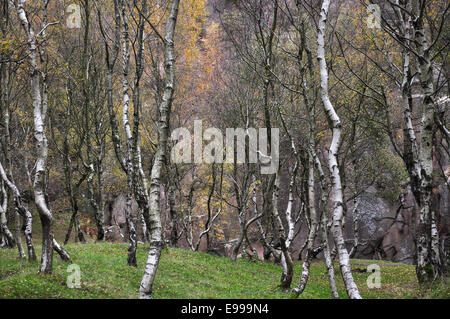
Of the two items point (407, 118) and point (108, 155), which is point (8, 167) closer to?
point (407, 118)

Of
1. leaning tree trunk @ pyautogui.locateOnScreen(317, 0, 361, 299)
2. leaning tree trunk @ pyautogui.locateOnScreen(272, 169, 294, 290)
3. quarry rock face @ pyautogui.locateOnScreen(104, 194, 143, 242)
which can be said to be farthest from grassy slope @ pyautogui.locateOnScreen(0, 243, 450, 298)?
quarry rock face @ pyautogui.locateOnScreen(104, 194, 143, 242)

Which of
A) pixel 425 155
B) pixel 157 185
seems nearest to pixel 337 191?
pixel 425 155

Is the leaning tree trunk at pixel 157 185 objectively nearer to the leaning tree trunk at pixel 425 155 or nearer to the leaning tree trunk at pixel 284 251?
the leaning tree trunk at pixel 284 251

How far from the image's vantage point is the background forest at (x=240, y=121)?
468 inches

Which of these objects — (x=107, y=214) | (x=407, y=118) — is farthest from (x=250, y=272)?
(x=107, y=214)

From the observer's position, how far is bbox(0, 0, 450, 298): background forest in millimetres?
11883

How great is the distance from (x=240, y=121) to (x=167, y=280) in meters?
14.5

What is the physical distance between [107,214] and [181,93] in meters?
19.6

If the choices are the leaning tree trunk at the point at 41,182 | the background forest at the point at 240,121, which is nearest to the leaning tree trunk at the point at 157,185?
the background forest at the point at 240,121

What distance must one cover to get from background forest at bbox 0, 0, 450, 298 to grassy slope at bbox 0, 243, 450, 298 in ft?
0.87

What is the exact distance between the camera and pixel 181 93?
2791cm

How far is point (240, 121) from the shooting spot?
2677cm

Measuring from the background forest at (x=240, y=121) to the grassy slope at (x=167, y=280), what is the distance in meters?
0.27

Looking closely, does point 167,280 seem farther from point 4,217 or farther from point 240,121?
point 240,121
